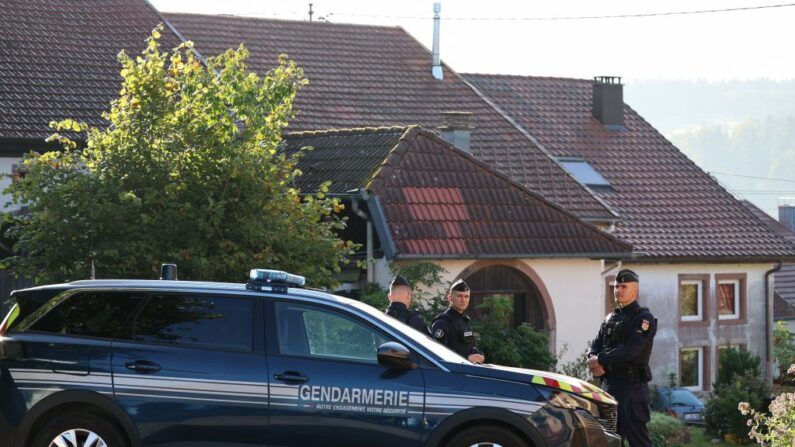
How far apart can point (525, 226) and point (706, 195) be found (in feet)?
44.9

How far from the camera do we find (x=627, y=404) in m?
13.0

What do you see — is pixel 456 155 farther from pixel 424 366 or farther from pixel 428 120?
pixel 424 366

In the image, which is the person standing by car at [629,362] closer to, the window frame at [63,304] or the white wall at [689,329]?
the window frame at [63,304]

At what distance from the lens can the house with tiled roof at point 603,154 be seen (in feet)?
111

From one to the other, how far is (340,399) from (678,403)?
21939 millimetres

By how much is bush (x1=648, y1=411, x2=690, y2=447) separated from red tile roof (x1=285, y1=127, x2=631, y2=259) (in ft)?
12.6

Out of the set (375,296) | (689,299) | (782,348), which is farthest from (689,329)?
(375,296)

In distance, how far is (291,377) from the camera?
10.5 meters

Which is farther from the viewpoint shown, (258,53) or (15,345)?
(258,53)

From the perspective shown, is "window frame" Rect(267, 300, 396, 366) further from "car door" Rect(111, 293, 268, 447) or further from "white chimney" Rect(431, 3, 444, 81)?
"white chimney" Rect(431, 3, 444, 81)

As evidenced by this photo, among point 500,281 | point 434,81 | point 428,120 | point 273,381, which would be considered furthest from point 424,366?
point 434,81

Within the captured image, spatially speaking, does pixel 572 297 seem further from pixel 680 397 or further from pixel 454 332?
pixel 454 332

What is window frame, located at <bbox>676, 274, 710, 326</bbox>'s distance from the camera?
35438 mm

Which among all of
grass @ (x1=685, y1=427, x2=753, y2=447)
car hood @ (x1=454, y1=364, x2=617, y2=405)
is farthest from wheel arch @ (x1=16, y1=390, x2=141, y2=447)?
grass @ (x1=685, y1=427, x2=753, y2=447)
